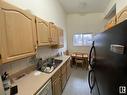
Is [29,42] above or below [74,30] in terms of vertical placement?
below

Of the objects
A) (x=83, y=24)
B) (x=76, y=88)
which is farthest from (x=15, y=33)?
(x=83, y=24)

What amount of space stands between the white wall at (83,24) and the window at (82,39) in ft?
0.73

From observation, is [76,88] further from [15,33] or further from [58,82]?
[15,33]

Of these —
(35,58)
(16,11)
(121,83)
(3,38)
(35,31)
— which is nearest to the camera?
(121,83)

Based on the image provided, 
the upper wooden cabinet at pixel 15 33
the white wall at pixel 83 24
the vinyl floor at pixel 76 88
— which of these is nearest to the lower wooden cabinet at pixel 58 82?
the vinyl floor at pixel 76 88

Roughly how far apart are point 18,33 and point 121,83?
127cm

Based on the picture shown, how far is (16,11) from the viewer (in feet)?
4.68

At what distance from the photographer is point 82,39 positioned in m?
6.88

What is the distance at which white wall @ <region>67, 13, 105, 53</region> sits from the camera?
655 centimetres

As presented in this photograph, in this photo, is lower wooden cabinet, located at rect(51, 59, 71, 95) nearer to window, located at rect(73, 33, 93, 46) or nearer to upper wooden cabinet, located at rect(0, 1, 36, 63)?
upper wooden cabinet, located at rect(0, 1, 36, 63)

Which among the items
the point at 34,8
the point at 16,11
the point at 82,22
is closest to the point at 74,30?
the point at 82,22

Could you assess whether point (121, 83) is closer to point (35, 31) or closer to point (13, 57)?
point (13, 57)

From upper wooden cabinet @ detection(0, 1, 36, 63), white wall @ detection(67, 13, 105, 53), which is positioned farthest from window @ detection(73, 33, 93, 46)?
upper wooden cabinet @ detection(0, 1, 36, 63)

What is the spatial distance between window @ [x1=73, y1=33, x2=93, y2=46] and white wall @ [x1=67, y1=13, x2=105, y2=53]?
8.8 inches
